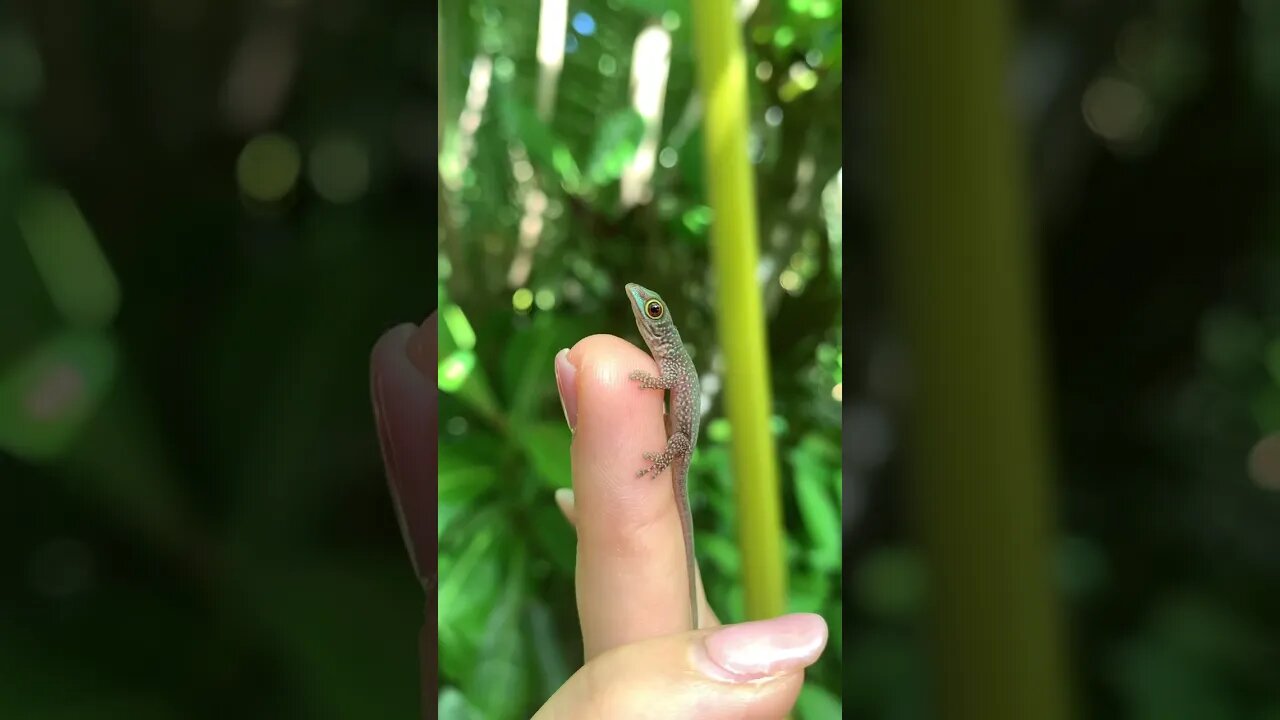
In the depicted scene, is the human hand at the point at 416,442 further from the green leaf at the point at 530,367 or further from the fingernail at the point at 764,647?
the fingernail at the point at 764,647

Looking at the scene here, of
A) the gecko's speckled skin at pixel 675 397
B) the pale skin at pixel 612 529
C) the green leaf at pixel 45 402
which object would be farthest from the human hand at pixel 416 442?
the green leaf at pixel 45 402

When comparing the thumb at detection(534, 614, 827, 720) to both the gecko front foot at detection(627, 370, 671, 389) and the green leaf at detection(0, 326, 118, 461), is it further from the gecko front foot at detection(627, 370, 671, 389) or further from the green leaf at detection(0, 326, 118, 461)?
the green leaf at detection(0, 326, 118, 461)

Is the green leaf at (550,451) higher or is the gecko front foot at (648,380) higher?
the gecko front foot at (648,380)

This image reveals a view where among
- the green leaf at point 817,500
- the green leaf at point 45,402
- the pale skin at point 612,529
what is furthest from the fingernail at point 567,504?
the green leaf at point 45,402

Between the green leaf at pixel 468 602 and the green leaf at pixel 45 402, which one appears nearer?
the green leaf at pixel 468 602

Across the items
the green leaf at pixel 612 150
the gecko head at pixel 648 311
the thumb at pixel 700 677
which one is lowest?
the thumb at pixel 700 677

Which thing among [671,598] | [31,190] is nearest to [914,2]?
[671,598]

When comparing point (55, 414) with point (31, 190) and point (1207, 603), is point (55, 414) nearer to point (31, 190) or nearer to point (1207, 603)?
point (31, 190)
